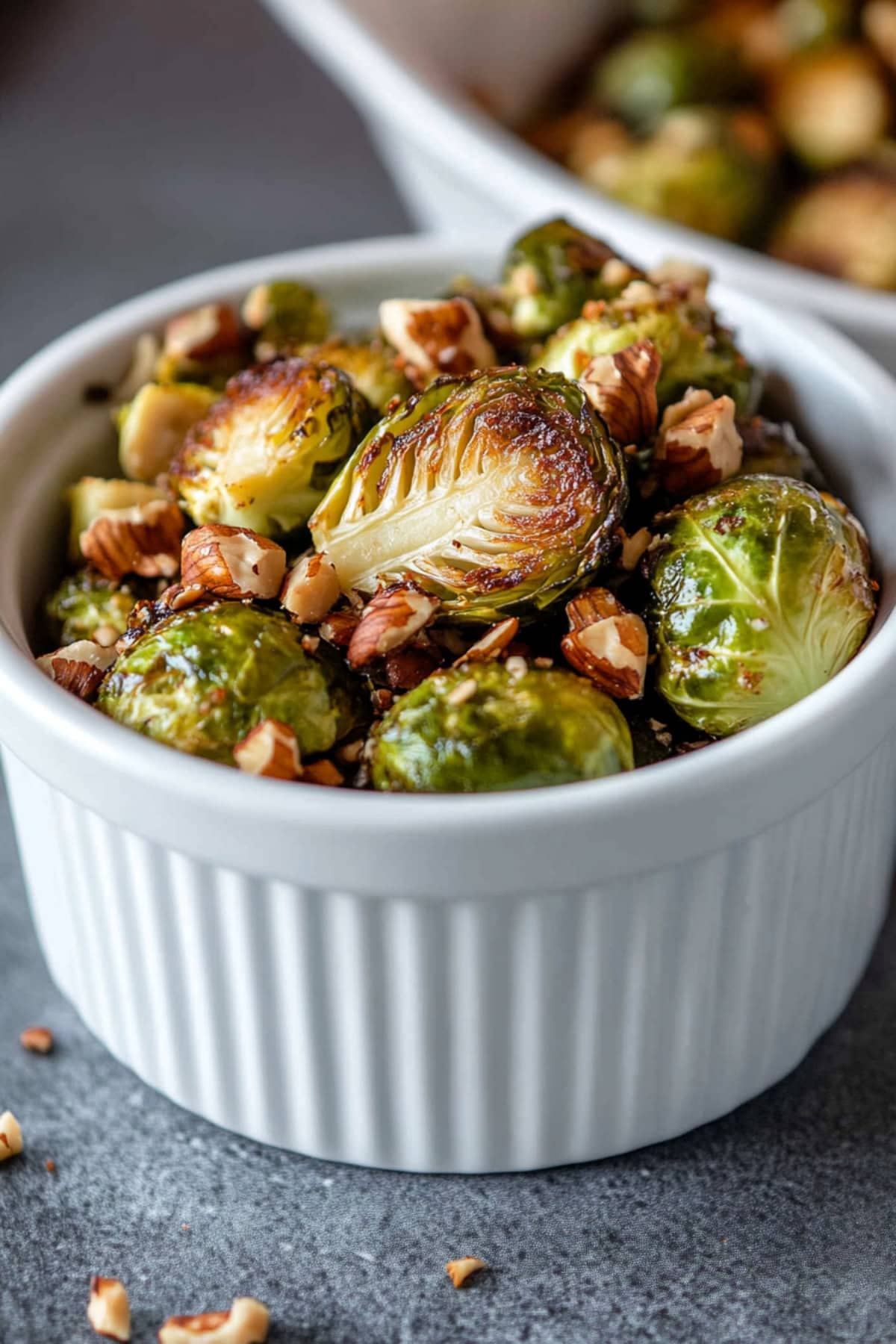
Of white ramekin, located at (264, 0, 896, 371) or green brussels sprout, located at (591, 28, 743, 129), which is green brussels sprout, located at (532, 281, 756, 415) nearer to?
white ramekin, located at (264, 0, 896, 371)

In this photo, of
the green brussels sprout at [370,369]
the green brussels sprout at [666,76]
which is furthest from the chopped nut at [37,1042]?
the green brussels sprout at [666,76]

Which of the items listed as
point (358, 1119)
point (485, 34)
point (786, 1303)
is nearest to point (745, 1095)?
point (786, 1303)

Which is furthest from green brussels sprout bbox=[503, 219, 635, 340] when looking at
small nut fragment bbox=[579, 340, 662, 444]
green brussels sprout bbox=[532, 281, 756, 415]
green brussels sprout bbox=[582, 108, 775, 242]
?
green brussels sprout bbox=[582, 108, 775, 242]

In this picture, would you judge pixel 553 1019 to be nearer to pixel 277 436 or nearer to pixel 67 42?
pixel 277 436

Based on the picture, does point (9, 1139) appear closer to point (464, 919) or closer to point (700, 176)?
point (464, 919)

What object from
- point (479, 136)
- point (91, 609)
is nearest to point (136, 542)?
point (91, 609)

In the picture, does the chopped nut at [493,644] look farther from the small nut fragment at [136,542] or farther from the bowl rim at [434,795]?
the small nut fragment at [136,542]
